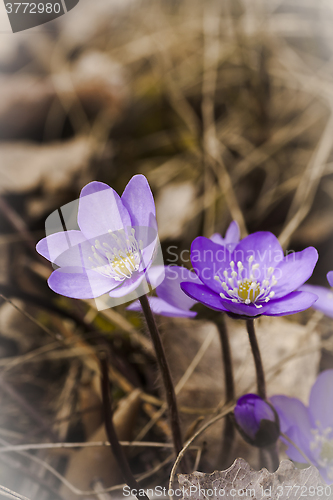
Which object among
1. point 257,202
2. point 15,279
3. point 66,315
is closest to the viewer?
point 66,315

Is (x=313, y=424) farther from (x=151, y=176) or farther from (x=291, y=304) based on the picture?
(x=151, y=176)

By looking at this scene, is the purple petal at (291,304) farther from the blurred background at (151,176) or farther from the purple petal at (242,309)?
the blurred background at (151,176)

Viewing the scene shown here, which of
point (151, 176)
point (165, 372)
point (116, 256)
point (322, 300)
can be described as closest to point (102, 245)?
point (116, 256)

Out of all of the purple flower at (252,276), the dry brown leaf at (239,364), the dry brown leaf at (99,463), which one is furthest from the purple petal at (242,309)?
the dry brown leaf at (99,463)

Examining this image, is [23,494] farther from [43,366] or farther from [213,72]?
[213,72]

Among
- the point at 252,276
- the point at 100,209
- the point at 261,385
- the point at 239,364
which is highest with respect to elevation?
the point at 100,209

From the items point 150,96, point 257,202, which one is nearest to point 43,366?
point 257,202

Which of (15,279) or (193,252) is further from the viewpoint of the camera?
(15,279)
